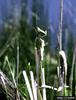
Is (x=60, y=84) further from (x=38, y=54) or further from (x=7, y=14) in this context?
(x=7, y=14)

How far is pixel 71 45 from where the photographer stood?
1695 millimetres

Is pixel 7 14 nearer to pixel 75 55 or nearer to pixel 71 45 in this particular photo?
pixel 71 45

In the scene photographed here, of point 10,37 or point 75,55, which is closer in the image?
point 75,55

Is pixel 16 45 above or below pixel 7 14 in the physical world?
below

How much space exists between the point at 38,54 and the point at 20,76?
0.83 ft

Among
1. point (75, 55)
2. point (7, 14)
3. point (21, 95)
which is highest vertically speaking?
point (7, 14)

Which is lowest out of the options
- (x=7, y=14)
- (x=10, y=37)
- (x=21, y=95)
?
(x=21, y=95)

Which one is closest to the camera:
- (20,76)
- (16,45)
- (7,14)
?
(20,76)

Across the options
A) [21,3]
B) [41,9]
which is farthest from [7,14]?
[41,9]

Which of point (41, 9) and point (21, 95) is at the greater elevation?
point (41, 9)

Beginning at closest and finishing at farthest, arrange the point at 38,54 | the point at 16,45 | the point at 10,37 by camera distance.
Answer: the point at 38,54
the point at 16,45
the point at 10,37

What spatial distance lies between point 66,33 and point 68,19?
0.24 ft

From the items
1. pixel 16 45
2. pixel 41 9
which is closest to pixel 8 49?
pixel 16 45

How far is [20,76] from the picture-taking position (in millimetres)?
1460
